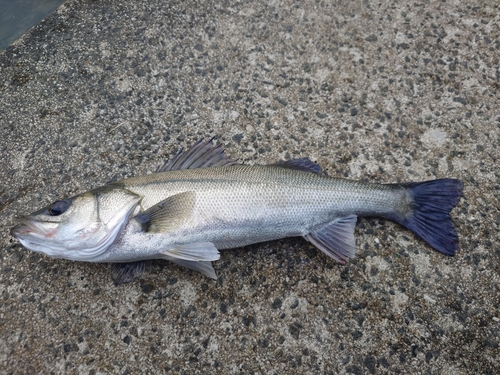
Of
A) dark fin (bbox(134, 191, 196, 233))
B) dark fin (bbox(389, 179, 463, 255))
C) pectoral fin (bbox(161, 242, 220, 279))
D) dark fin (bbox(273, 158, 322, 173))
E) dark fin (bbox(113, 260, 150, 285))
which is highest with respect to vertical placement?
dark fin (bbox(134, 191, 196, 233))

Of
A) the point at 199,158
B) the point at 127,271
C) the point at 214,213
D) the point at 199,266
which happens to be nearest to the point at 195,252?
the point at 199,266

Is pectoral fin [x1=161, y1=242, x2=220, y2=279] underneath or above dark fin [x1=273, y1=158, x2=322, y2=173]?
underneath

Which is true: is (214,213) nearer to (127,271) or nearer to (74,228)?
(127,271)

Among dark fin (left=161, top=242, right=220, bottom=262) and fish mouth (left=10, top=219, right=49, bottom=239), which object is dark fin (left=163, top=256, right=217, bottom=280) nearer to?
dark fin (left=161, top=242, right=220, bottom=262)

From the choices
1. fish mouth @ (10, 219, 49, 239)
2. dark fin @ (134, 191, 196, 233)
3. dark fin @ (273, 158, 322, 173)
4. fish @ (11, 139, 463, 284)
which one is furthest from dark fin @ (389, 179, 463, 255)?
fish mouth @ (10, 219, 49, 239)

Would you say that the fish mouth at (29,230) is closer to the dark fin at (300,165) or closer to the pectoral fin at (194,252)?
the pectoral fin at (194,252)

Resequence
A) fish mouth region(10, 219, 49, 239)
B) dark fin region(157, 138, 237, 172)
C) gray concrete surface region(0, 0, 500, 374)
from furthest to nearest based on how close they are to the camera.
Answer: dark fin region(157, 138, 237, 172), gray concrete surface region(0, 0, 500, 374), fish mouth region(10, 219, 49, 239)

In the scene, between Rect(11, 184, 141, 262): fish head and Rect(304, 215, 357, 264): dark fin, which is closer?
Rect(11, 184, 141, 262): fish head

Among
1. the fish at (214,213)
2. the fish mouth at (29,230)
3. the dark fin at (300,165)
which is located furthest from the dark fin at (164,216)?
the dark fin at (300,165)
